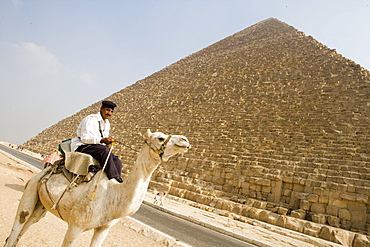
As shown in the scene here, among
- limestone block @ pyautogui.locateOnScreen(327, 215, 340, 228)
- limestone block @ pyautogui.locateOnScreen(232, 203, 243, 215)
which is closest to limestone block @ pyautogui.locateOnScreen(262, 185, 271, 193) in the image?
limestone block @ pyautogui.locateOnScreen(232, 203, 243, 215)

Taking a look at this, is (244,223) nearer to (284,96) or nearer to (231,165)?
(231,165)

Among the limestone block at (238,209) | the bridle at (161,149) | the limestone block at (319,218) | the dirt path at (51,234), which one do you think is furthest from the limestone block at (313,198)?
the bridle at (161,149)

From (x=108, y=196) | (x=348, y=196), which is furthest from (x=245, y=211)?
(x=108, y=196)

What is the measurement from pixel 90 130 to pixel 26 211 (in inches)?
39.0

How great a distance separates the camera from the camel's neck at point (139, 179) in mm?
1945

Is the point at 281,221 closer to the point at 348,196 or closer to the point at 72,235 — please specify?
the point at 348,196

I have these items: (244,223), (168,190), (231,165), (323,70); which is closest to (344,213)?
(244,223)

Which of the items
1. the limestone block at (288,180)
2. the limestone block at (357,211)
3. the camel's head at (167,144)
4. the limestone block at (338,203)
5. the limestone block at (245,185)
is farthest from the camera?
the limestone block at (245,185)

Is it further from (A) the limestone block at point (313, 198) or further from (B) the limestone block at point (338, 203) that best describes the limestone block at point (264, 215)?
(B) the limestone block at point (338, 203)

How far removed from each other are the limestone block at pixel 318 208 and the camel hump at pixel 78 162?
7.48 metres

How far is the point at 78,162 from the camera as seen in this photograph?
207 centimetres

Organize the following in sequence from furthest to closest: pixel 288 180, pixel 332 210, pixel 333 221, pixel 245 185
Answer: pixel 245 185 < pixel 288 180 < pixel 332 210 < pixel 333 221

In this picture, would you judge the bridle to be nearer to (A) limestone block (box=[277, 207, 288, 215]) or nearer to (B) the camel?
(B) the camel

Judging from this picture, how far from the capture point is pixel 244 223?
7.47 meters
